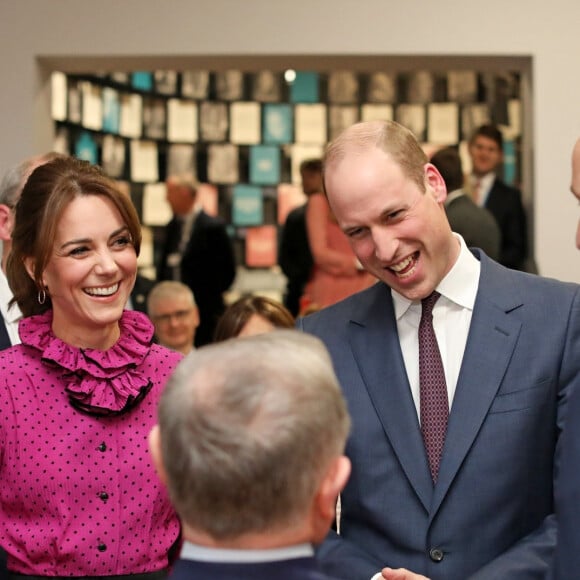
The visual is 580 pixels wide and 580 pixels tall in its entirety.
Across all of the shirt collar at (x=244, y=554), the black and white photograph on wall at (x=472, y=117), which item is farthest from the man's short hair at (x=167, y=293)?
the black and white photograph on wall at (x=472, y=117)

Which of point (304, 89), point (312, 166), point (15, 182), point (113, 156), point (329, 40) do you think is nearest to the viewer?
point (15, 182)

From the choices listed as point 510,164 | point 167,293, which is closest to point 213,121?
point 510,164

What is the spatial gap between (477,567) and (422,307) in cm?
58

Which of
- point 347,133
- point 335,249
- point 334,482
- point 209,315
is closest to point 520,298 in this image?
point 347,133

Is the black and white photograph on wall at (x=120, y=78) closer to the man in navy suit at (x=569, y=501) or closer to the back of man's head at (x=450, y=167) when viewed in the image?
the back of man's head at (x=450, y=167)

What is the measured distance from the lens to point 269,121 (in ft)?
33.0

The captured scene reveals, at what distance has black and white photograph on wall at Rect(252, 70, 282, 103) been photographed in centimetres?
1007

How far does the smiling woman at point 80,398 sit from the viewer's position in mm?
2406

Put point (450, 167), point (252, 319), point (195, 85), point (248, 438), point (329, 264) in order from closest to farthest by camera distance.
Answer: point (248, 438), point (252, 319), point (450, 167), point (329, 264), point (195, 85)

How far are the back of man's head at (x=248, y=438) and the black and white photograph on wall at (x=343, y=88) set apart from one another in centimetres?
872

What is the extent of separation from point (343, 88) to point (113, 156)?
2.15 meters

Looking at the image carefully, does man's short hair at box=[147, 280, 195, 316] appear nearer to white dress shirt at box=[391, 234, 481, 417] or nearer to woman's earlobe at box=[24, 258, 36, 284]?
woman's earlobe at box=[24, 258, 36, 284]

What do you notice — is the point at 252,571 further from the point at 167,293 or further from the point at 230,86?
the point at 230,86

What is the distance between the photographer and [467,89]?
10023 millimetres
